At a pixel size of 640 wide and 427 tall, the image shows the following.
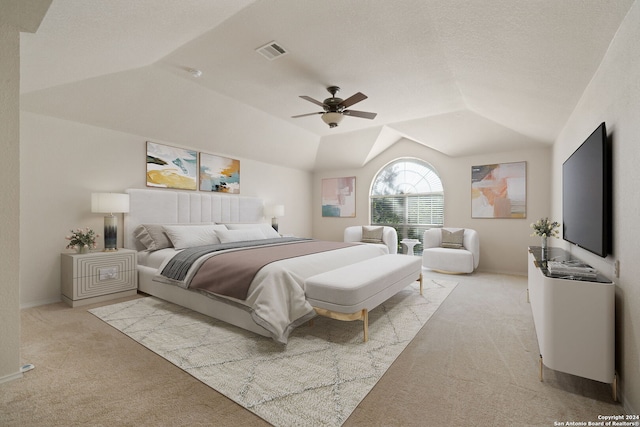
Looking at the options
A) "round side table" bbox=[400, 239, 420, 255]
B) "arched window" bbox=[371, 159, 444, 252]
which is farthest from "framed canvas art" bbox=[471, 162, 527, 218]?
"round side table" bbox=[400, 239, 420, 255]

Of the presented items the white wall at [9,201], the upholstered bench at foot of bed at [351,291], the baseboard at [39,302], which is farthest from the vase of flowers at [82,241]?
the upholstered bench at foot of bed at [351,291]

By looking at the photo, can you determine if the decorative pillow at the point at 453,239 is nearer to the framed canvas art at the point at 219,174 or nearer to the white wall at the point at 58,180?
the framed canvas art at the point at 219,174

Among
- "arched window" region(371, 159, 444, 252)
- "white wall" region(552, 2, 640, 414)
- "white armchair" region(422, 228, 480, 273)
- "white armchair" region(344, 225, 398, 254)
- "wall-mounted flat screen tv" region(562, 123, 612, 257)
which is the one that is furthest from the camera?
"arched window" region(371, 159, 444, 252)

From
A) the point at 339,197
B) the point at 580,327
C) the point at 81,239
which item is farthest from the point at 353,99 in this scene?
the point at 339,197

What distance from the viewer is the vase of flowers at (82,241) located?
3520 mm

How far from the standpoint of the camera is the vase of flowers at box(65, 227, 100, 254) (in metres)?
3.52

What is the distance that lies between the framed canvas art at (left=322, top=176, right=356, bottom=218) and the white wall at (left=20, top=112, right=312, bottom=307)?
4.32 metres

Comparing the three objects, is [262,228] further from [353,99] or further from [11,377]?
[11,377]

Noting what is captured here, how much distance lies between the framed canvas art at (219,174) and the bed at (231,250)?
18 cm

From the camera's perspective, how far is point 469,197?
5840 mm

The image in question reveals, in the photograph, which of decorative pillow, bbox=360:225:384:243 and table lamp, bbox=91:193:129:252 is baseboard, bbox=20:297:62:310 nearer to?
table lamp, bbox=91:193:129:252

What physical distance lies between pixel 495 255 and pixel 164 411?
226 inches

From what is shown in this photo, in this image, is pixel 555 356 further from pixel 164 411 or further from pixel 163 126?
pixel 163 126

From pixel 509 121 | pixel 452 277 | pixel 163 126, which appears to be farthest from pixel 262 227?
pixel 509 121
